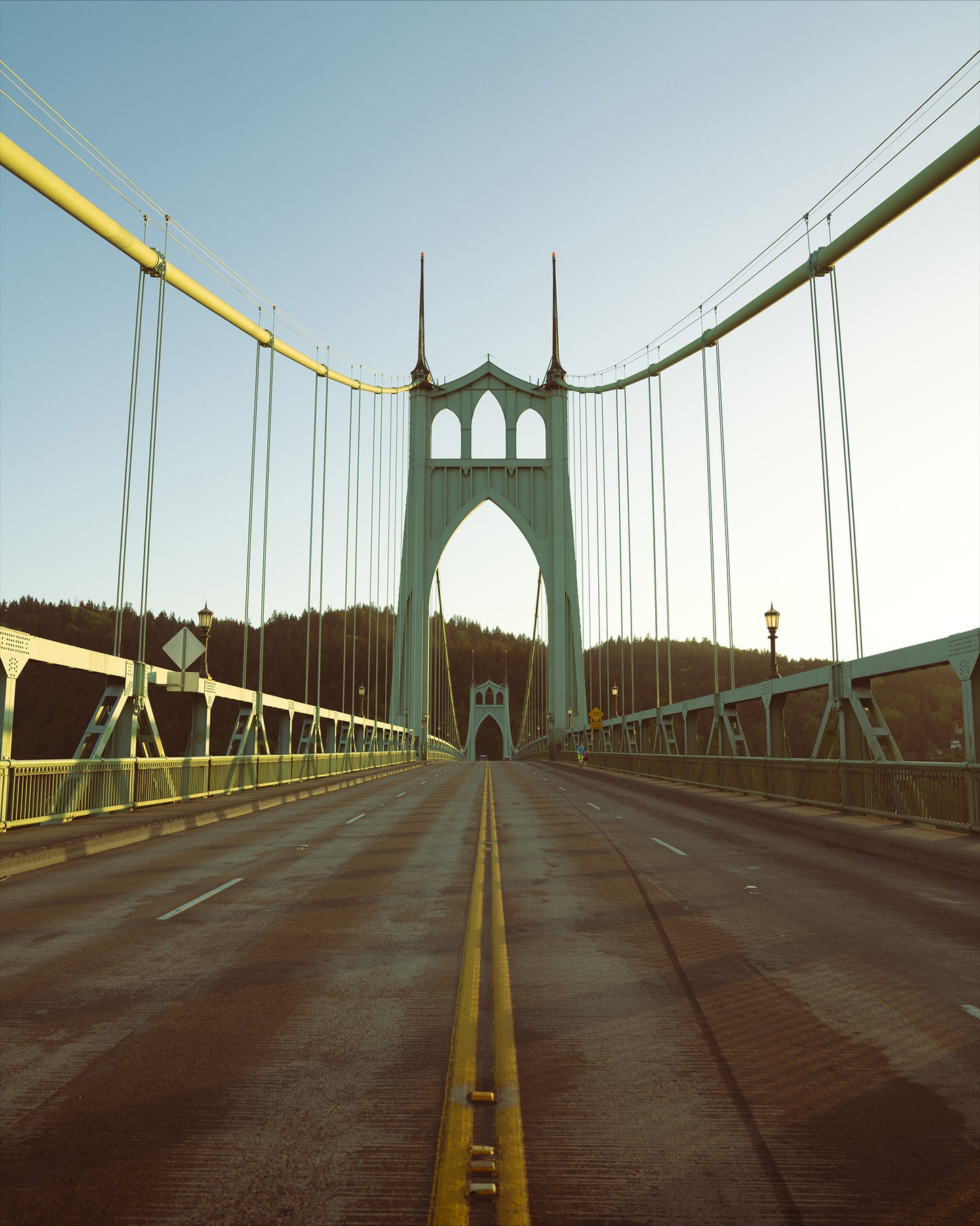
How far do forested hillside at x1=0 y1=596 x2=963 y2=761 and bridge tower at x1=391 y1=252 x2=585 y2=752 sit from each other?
307 centimetres

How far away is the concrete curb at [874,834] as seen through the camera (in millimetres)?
11984

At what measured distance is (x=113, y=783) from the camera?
1884cm

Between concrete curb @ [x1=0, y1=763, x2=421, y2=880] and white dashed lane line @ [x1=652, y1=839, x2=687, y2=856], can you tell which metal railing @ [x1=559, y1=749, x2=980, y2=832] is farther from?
concrete curb @ [x1=0, y1=763, x2=421, y2=880]

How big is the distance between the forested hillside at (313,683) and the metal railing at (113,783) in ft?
68.9

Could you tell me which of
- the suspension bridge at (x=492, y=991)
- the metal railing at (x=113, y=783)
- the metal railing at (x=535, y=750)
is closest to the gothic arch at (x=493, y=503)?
the metal railing at (x=535, y=750)

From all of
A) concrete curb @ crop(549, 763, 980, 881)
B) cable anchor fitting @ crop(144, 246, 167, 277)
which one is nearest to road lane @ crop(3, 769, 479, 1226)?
concrete curb @ crop(549, 763, 980, 881)

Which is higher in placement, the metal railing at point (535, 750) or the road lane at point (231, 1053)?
the metal railing at point (535, 750)

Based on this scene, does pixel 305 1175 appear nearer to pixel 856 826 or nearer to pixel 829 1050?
pixel 829 1050

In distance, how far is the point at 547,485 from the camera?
257 feet

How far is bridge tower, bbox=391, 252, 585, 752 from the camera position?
74.9 m

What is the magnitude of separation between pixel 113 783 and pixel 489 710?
129699 millimetres

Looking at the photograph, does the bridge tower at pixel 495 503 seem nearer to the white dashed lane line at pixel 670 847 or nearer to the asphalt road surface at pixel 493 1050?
the white dashed lane line at pixel 670 847

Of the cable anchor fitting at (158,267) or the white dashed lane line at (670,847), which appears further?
the cable anchor fitting at (158,267)

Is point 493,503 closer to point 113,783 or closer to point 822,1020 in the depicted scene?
point 113,783
